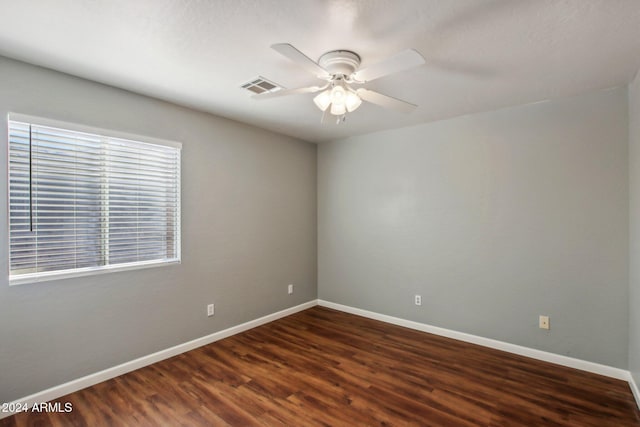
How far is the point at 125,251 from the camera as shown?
2.70 meters

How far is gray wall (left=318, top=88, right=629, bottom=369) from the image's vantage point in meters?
2.62

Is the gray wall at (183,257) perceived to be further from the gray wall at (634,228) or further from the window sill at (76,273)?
the gray wall at (634,228)

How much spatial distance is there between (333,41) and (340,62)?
160 mm

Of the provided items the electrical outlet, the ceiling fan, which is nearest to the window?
the ceiling fan

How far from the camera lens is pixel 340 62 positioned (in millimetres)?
1998

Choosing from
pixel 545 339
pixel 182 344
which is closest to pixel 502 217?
pixel 545 339

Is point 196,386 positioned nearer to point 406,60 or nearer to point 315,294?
point 315,294

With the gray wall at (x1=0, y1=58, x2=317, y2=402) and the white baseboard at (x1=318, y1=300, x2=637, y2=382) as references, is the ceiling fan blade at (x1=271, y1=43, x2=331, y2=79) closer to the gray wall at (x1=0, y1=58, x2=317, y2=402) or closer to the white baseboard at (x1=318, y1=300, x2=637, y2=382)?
the gray wall at (x1=0, y1=58, x2=317, y2=402)

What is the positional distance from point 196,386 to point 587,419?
9.20ft

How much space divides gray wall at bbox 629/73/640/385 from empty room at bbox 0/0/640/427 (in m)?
0.04

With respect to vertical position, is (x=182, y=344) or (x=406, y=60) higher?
(x=406, y=60)

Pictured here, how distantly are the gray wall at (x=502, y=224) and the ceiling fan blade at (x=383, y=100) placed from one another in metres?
1.50

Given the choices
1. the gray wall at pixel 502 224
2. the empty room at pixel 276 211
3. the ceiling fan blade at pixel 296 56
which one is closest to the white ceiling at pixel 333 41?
the empty room at pixel 276 211

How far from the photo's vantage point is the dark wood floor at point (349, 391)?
207 centimetres
